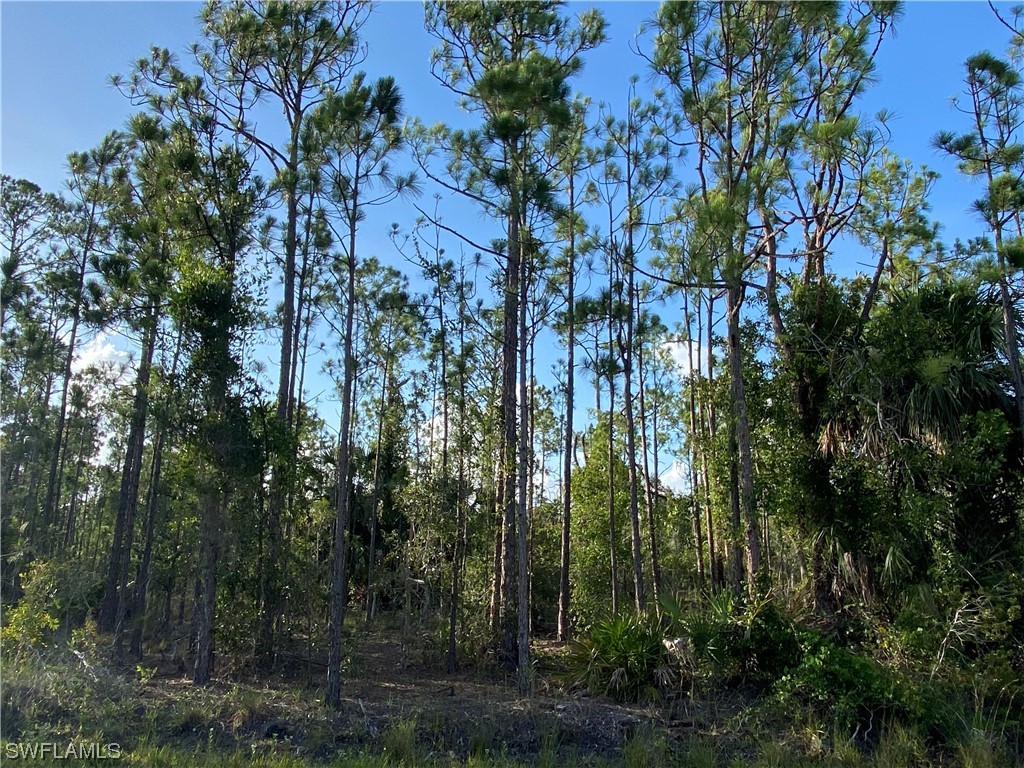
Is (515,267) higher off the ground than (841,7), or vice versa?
(841,7)

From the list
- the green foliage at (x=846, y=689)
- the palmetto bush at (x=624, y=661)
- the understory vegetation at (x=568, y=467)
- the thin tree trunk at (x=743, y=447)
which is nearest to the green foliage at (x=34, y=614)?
the understory vegetation at (x=568, y=467)

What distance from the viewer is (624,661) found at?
1023cm

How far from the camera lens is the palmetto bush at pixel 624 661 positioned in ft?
32.8

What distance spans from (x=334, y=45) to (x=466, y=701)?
11305mm

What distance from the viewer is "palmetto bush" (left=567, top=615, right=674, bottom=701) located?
10008 mm

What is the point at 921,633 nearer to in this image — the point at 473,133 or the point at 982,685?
the point at 982,685

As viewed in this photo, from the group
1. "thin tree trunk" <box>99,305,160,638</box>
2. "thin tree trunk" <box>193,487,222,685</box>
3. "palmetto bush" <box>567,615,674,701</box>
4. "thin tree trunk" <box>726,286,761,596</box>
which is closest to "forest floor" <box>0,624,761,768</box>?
"palmetto bush" <box>567,615,674,701</box>

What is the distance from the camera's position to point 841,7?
1128 cm

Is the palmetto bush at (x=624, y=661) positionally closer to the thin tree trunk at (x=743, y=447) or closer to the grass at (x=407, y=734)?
the grass at (x=407, y=734)

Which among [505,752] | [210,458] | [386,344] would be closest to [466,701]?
[505,752]

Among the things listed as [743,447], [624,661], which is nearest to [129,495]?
[624,661]

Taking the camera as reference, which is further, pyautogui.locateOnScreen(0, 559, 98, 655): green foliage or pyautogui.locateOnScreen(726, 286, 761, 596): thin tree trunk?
pyautogui.locateOnScreen(726, 286, 761, 596): thin tree trunk

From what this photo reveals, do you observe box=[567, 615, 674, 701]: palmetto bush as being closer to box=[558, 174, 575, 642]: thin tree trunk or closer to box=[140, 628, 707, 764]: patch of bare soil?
box=[140, 628, 707, 764]: patch of bare soil

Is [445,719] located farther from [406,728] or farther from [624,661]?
[624,661]
